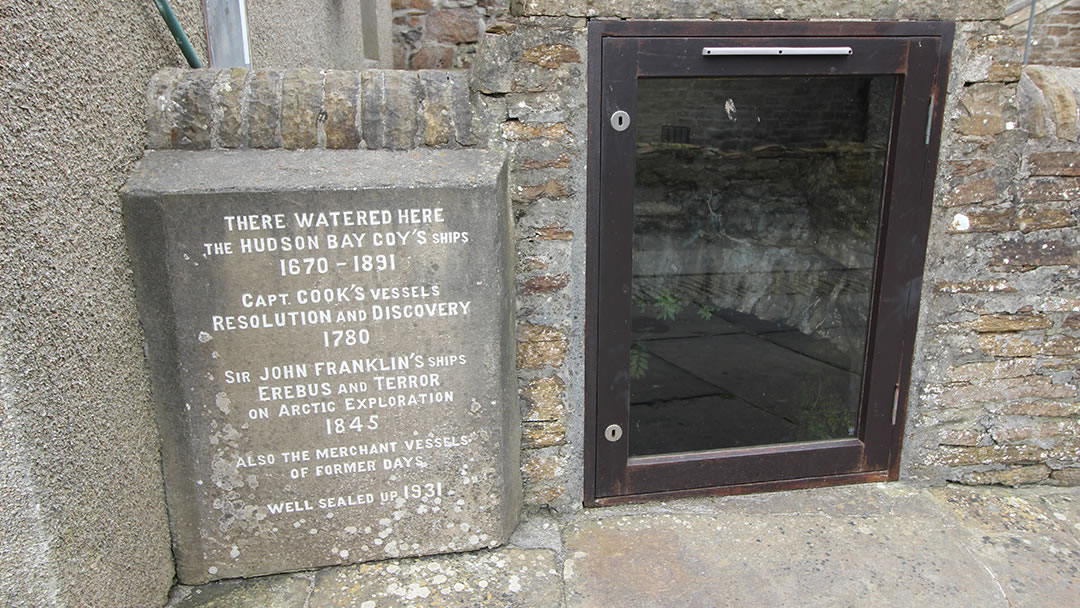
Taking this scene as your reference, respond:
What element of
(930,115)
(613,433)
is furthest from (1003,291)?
(613,433)

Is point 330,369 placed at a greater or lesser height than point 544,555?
greater

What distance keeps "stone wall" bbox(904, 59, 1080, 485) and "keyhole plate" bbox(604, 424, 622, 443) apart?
1119 mm

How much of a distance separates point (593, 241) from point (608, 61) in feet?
1.86

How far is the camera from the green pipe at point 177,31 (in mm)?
2203

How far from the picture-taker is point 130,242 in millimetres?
1993

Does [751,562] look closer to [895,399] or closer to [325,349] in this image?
[895,399]

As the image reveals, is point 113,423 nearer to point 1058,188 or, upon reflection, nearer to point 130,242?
point 130,242

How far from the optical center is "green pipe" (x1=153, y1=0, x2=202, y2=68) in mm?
2203

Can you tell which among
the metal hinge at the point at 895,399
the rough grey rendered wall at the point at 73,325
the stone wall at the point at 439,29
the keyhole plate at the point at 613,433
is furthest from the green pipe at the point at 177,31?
the stone wall at the point at 439,29

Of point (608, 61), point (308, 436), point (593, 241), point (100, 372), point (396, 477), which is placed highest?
point (608, 61)

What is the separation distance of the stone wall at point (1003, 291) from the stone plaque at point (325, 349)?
157cm

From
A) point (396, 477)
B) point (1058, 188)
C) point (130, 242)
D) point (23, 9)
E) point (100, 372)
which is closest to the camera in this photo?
point (23, 9)

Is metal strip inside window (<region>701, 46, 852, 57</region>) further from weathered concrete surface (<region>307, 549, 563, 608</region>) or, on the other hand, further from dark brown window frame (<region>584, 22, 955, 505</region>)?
weathered concrete surface (<region>307, 549, 563, 608</region>)

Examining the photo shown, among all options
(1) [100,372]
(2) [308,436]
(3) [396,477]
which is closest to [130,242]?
(1) [100,372]
